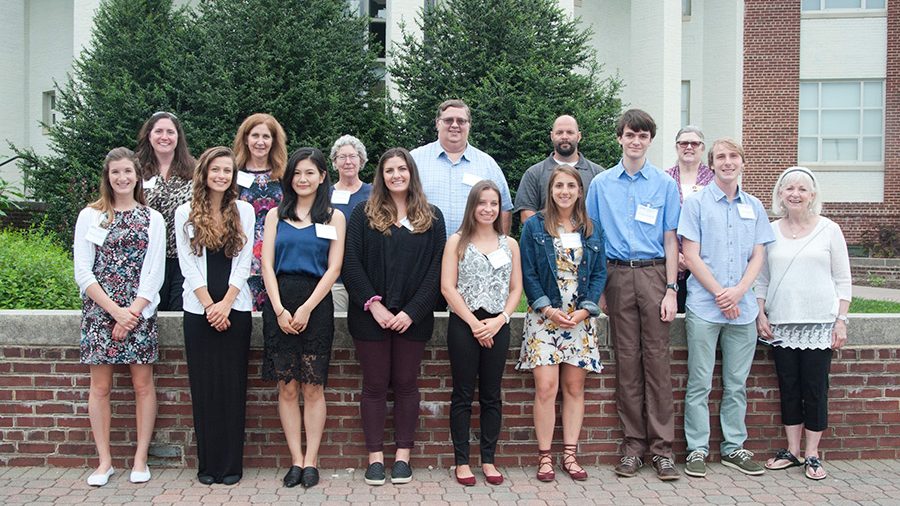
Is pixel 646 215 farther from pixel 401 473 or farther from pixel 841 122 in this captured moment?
pixel 841 122

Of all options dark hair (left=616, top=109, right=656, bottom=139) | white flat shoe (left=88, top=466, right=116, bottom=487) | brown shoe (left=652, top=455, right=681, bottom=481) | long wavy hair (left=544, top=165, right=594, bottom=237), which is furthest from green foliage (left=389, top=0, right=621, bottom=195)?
white flat shoe (left=88, top=466, right=116, bottom=487)

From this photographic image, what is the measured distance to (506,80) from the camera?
1225 cm

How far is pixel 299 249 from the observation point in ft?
16.1

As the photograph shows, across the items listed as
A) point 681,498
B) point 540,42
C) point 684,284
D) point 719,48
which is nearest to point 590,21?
point 719,48

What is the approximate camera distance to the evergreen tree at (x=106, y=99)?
1372 cm

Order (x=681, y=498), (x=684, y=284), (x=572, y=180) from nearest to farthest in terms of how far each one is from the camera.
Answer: (x=681, y=498) → (x=572, y=180) → (x=684, y=284)

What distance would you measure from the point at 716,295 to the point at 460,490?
7.03 ft

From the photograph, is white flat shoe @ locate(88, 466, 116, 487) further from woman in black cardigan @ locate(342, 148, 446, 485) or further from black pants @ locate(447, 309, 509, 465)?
black pants @ locate(447, 309, 509, 465)

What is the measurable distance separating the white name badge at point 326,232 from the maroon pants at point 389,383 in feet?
2.28

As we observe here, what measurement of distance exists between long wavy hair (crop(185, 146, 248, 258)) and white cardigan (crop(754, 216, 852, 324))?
3.64 metres

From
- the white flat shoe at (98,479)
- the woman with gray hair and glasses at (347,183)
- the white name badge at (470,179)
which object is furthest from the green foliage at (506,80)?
the white flat shoe at (98,479)

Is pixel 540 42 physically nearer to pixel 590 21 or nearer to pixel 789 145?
pixel 590 21

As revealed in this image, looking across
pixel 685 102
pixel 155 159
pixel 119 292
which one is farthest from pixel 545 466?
pixel 685 102

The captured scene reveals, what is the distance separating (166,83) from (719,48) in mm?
14951
